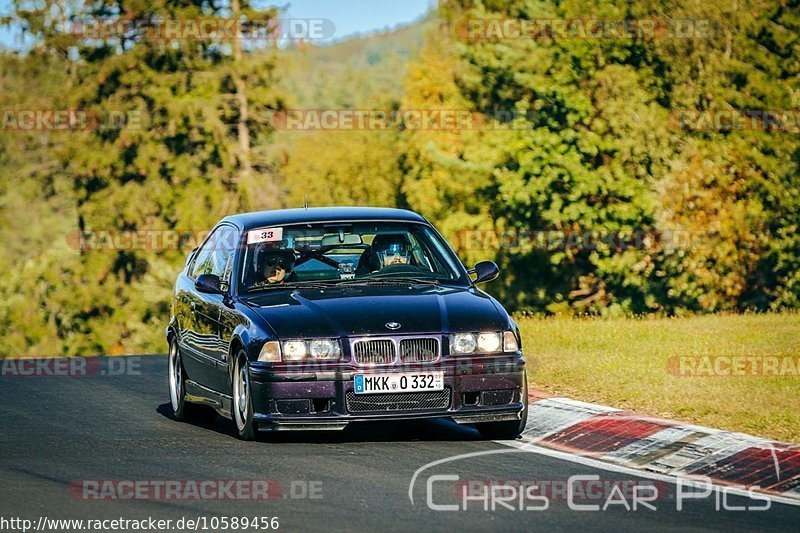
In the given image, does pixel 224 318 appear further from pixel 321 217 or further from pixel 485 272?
pixel 485 272

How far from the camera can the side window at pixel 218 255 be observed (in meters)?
11.9

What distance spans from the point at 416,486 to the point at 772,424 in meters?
3.26

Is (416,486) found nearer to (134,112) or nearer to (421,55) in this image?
(134,112)

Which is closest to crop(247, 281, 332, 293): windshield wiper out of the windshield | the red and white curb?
the windshield

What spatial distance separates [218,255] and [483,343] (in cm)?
308

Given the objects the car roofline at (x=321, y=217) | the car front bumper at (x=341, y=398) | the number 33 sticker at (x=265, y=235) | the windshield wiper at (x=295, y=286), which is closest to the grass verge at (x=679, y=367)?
the car front bumper at (x=341, y=398)

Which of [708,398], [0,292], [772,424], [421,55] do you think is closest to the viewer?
[772,424]

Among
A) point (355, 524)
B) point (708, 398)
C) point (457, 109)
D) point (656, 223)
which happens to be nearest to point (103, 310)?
point (457, 109)

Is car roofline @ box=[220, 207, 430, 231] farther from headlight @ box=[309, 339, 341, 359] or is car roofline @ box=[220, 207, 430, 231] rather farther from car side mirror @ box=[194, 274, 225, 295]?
headlight @ box=[309, 339, 341, 359]

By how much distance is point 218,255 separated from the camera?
12.4 m

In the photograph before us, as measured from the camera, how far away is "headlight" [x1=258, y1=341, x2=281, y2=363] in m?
10.0

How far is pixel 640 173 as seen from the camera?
153 ft

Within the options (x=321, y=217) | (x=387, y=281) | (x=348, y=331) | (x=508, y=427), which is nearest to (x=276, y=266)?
(x=321, y=217)

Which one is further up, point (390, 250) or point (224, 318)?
point (390, 250)
